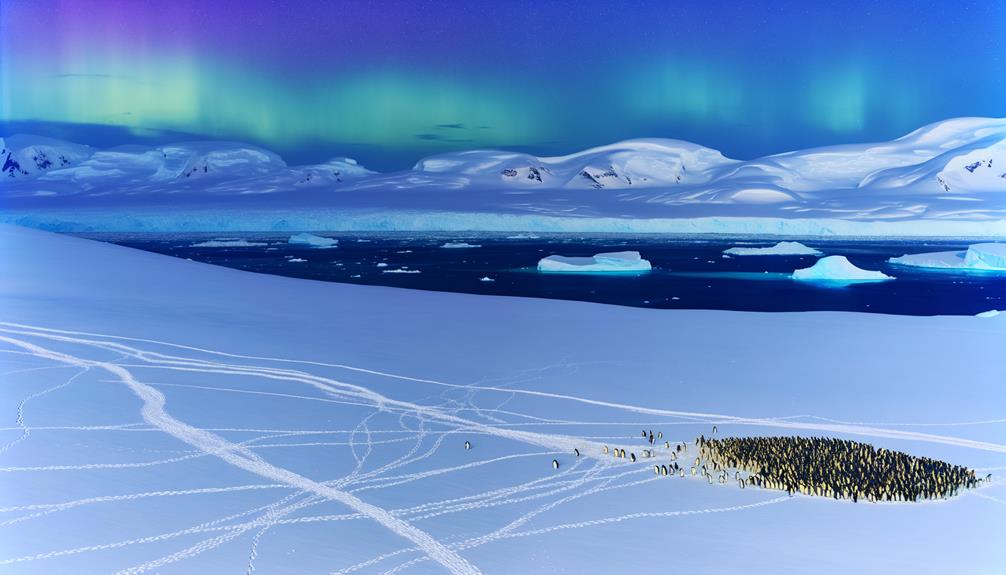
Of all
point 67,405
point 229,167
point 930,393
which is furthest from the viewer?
point 229,167

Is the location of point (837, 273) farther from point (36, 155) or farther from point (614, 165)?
point (36, 155)

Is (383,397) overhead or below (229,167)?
below

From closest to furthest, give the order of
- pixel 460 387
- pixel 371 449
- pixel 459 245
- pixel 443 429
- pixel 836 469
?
pixel 836 469 → pixel 371 449 → pixel 443 429 → pixel 460 387 → pixel 459 245

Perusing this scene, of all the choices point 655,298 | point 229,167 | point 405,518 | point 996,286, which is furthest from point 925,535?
point 229,167

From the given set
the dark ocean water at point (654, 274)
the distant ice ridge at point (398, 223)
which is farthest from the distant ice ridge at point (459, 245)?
the distant ice ridge at point (398, 223)

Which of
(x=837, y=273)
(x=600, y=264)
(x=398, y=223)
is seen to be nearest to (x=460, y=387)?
(x=837, y=273)

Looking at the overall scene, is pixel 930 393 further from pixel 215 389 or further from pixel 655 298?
pixel 655 298
